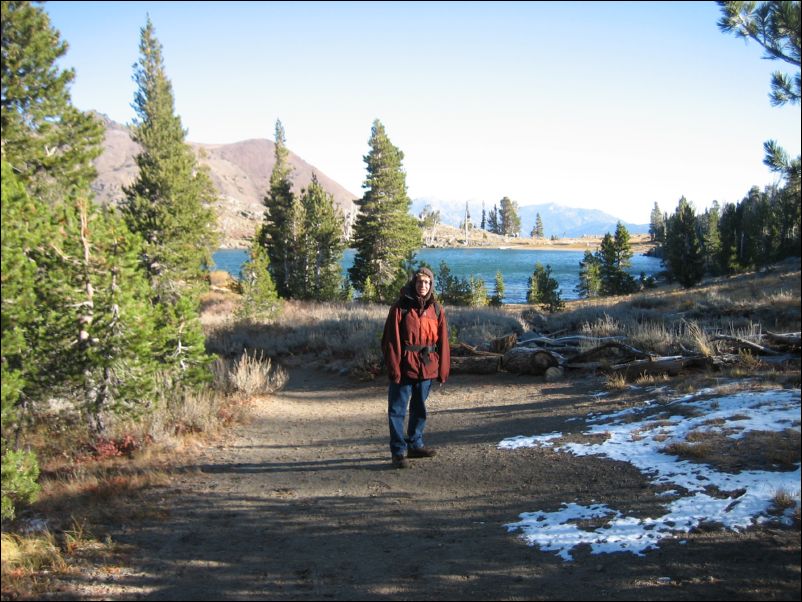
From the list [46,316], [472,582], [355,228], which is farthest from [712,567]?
[355,228]

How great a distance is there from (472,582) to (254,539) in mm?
1978

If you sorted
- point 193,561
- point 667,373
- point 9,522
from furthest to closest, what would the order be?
point 667,373
point 9,522
point 193,561

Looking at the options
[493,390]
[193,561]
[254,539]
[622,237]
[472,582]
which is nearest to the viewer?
[472,582]

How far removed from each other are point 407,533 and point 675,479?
2.47 m

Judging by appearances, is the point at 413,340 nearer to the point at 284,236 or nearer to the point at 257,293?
the point at 257,293

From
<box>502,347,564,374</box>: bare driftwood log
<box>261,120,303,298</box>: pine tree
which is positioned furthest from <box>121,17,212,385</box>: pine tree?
<box>502,347,564,374</box>: bare driftwood log

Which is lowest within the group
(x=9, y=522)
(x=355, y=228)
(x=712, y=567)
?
(x=9, y=522)

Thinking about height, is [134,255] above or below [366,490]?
above

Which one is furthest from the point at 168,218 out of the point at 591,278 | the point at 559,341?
the point at 591,278

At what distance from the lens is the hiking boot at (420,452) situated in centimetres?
673

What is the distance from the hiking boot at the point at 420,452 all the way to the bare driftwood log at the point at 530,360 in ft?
16.8

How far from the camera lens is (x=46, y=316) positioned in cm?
659

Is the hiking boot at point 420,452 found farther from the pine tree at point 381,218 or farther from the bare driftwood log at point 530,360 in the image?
the pine tree at point 381,218

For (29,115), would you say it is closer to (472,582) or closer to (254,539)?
(254,539)
